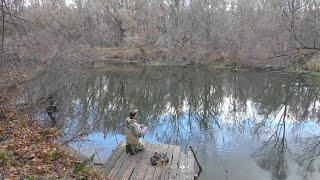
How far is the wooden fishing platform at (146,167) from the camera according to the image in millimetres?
10430

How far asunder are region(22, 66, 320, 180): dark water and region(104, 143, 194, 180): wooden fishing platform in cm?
219

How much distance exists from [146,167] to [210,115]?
43.0ft

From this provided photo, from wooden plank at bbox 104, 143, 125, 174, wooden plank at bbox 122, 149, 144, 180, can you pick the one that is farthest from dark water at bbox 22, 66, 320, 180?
Answer: wooden plank at bbox 104, 143, 125, 174

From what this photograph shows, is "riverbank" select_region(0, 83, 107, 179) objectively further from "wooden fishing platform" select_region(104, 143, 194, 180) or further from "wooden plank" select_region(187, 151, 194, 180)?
"wooden plank" select_region(187, 151, 194, 180)

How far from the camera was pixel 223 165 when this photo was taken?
48.3 feet

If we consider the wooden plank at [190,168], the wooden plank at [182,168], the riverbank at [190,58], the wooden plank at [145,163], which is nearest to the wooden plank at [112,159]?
the wooden plank at [145,163]

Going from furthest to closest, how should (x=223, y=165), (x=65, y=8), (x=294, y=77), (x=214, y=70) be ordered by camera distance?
(x=65, y=8) < (x=214, y=70) < (x=294, y=77) < (x=223, y=165)

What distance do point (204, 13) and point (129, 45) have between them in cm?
1110

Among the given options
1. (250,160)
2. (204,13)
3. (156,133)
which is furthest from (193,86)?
(204,13)

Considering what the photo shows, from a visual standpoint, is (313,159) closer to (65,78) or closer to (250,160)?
(250,160)

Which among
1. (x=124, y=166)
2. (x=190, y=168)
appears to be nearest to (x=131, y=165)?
(x=124, y=166)

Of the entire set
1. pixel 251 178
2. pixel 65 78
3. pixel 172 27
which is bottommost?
pixel 251 178

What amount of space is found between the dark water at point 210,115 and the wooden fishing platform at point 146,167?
219cm

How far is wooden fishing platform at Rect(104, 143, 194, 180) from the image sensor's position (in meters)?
10.4
